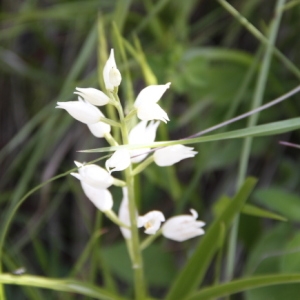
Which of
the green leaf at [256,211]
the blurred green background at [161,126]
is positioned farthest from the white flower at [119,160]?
the blurred green background at [161,126]

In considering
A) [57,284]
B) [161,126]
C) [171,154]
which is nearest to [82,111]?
[171,154]

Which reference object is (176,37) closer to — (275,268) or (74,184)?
(74,184)

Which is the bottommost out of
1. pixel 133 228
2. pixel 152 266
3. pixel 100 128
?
pixel 152 266

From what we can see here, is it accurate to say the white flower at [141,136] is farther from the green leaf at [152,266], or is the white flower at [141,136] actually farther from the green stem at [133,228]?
the green leaf at [152,266]

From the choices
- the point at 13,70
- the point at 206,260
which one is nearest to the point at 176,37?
the point at 13,70

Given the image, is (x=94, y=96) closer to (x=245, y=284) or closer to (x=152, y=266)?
(x=245, y=284)

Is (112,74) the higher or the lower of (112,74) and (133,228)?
the higher

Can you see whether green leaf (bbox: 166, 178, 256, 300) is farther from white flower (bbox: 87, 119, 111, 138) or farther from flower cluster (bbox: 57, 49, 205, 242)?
white flower (bbox: 87, 119, 111, 138)

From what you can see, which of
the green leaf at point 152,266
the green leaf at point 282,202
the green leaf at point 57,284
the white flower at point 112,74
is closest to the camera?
the white flower at point 112,74
